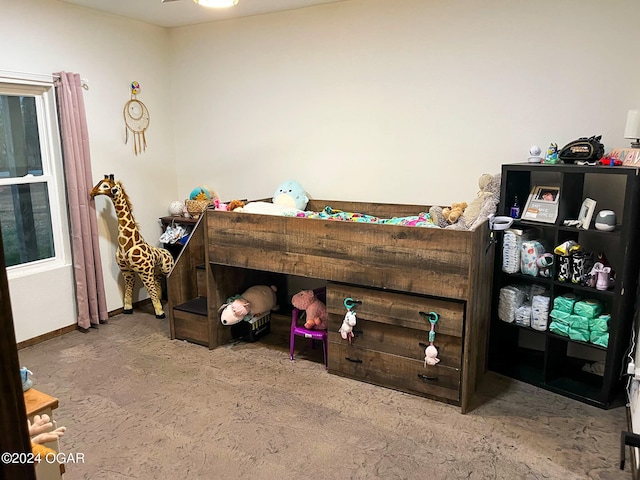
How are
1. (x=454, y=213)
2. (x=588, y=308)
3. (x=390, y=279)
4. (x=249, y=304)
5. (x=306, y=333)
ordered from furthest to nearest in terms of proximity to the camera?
1. (x=249, y=304)
2. (x=306, y=333)
3. (x=454, y=213)
4. (x=390, y=279)
5. (x=588, y=308)

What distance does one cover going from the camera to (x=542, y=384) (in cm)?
283

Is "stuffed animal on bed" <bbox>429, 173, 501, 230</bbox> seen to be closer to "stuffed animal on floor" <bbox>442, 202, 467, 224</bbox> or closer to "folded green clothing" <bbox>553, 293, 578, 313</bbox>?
"stuffed animal on floor" <bbox>442, 202, 467, 224</bbox>

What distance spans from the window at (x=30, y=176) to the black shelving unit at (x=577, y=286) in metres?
3.23

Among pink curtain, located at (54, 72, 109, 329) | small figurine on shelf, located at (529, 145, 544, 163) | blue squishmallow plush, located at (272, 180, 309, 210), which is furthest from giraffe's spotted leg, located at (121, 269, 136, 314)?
small figurine on shelf, located at (529, 145, 544, 163)

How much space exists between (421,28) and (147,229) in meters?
2.90

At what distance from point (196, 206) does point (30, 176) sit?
4.17 feet

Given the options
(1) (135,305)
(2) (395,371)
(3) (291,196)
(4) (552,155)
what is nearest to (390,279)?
(2) (395,371)

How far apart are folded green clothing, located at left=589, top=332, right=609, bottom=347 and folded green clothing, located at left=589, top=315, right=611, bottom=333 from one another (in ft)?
0.07

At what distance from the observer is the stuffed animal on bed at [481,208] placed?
9.15 feet

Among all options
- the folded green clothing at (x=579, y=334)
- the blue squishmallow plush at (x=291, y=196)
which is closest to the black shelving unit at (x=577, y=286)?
the folded green clothing at (x=579, y=334)

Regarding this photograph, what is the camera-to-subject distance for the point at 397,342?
110 inches

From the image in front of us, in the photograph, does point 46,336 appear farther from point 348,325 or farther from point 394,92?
point 394,92

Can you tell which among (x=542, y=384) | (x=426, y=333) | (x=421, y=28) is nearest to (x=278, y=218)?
(x=426, y=333)

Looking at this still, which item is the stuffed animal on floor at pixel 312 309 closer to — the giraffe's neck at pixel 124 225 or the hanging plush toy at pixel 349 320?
the hanging plush toy at pixel 349 320
